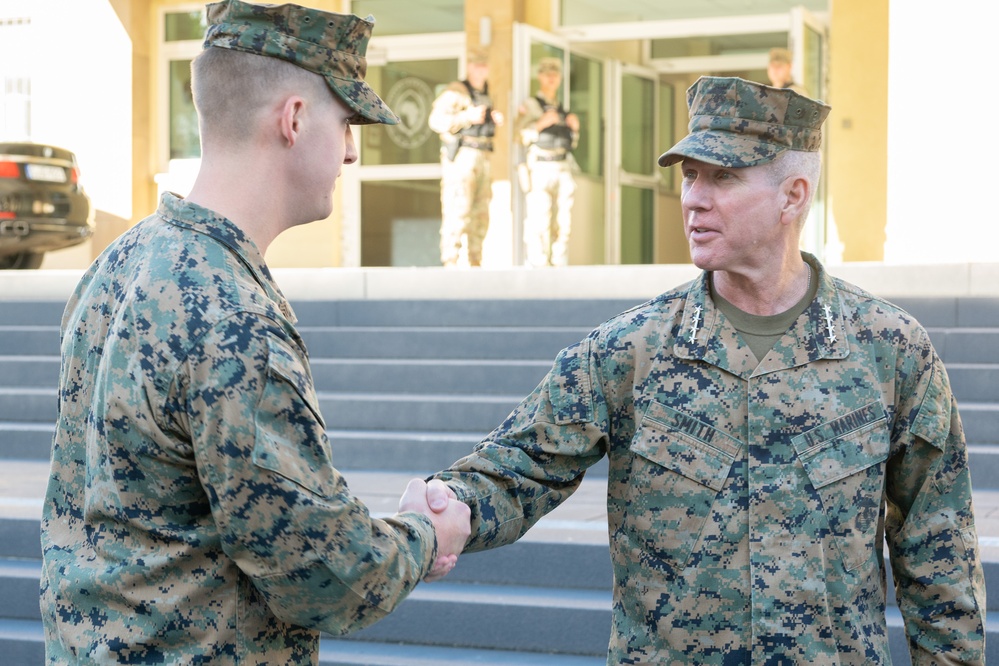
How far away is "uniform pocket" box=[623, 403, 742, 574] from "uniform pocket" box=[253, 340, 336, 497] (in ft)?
2.71

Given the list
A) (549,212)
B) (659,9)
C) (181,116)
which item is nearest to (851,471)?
(549,212)

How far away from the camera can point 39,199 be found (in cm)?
1216

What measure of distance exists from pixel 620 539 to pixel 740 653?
32cm

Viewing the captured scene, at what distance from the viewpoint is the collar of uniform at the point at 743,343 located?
2645 mm

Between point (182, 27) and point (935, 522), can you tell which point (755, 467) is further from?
point (182, 27)

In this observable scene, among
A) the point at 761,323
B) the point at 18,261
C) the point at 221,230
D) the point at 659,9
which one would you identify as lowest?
the point at 18,261

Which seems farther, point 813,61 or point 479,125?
point 813,61

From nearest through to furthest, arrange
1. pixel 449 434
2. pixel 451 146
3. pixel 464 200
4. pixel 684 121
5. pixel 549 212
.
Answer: pixel 449 434 → pixel 451 146 → pixel 464 200 → pixel 549 212 → pixel 684 121

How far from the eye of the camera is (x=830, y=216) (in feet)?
43.6

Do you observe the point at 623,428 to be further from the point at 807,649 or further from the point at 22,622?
the point at 22,622

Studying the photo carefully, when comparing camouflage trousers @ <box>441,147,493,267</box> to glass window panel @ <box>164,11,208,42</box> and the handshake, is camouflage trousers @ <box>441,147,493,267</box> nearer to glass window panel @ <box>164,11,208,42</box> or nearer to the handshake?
glass window panel @ <box>164,11,208,42</box>

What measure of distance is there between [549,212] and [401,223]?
4.05 m

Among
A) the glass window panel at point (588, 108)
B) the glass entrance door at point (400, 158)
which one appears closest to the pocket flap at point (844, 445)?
the glass window panel at point (588, 108)

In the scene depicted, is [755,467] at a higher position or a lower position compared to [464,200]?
lower
